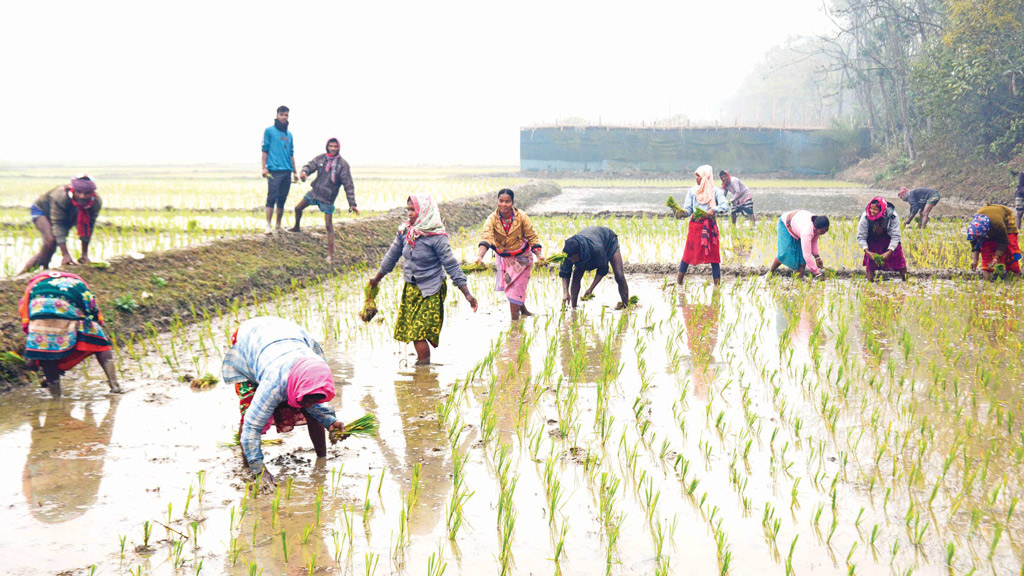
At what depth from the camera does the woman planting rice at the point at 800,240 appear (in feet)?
27.1

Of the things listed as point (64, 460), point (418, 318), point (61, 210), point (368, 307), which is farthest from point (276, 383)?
point (61, 210)

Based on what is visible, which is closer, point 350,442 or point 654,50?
point 350,442

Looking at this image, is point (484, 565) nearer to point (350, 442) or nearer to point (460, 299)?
point (350, 442)

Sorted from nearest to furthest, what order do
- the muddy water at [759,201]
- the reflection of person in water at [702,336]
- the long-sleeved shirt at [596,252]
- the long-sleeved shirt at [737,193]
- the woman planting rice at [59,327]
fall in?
the woman planting rice at [59,327], the reflection of person in water at [702,336], the long-sleeved shirt at [596,252], the long-sleeved shirt at [737,193], the muddy water at [759,201]

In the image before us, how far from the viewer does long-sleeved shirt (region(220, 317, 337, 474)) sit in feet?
12.0

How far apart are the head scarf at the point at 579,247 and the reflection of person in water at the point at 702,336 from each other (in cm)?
108

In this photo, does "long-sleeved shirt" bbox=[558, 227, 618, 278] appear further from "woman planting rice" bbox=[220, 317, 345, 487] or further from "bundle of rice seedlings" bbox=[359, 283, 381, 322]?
"woman planting rice" bbox=[220, 317, 345, 487]

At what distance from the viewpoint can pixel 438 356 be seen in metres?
6.15

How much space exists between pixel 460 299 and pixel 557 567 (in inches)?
217

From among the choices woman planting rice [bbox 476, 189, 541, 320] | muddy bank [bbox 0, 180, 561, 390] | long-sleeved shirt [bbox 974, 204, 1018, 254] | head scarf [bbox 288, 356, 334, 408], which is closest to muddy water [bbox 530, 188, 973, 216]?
muddy bank [bbox 0, 180, 561, 390]

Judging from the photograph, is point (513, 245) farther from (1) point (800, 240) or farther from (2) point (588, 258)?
(1) point (800, 240)

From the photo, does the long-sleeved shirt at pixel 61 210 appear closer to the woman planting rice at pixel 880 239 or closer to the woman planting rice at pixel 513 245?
the woman planting rice at pixel 513 245

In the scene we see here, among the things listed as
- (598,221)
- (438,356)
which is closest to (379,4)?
(598,221)

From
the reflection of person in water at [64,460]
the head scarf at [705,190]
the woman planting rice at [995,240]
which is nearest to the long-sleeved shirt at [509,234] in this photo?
the head scarf at [705,190]
